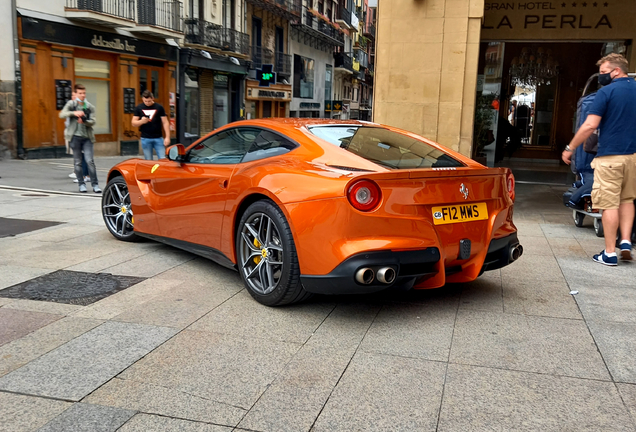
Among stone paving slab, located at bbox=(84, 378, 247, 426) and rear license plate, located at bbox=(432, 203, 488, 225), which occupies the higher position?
rear license plate, located at bbox=(432, 203, 488, 225)

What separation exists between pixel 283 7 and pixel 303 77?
25.0 ft

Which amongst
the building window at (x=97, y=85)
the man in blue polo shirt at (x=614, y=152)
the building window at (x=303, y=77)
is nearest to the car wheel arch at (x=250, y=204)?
the man in blue polo shirt at (x=614, y=152)

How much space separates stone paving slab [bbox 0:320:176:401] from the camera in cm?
305

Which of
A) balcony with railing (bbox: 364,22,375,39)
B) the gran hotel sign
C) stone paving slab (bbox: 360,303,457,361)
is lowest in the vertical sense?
stone paving slab (bbox: 360,303,457,361)

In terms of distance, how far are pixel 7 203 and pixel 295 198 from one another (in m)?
6.58

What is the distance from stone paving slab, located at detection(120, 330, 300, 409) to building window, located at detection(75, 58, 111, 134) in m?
18.6

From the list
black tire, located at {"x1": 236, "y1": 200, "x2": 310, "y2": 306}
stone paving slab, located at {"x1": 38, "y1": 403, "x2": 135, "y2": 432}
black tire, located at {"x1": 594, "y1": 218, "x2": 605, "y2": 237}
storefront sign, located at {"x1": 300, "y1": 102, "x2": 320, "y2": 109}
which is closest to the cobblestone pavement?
stone paving slab, located at {"x1": 38, "y1": 403, "x2": 135, "y2": 432}

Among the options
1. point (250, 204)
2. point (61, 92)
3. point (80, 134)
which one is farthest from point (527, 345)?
point (61, 92)

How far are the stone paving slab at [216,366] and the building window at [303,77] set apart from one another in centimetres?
4093

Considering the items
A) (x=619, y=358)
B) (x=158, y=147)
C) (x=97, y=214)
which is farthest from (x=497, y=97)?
(x=619, y=358)

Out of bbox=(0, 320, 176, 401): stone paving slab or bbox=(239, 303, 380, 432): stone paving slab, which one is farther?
bbox=(0, 320, 176, 401): stone paving slab

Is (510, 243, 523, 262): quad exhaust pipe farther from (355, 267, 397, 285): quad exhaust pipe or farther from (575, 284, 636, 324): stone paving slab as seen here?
(355, 267, 397, 285): quad exhaust pipe

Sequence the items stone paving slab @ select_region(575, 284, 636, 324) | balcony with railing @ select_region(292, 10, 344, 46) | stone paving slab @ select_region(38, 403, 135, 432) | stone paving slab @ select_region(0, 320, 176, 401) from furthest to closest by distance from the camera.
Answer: balcony with railing @ select_region(292, 10, 344, 46), stone paving slab @ select_region(575, 284, 636, 324), stone paving slab @ select_region(0, 320, 176, 401), stone paving slab @ select_region(38, 403, 135, 432)

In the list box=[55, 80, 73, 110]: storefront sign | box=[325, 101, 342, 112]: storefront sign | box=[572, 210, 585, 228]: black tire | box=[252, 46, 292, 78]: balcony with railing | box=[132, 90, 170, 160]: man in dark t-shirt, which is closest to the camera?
box=[572, 210, 585, 228]: black tire
